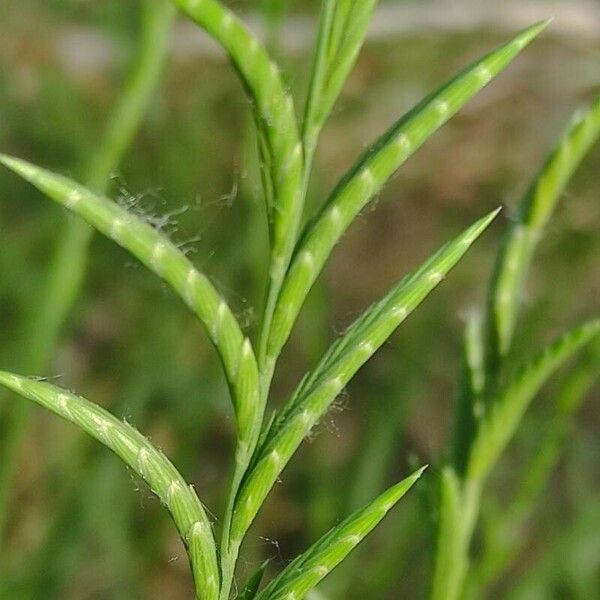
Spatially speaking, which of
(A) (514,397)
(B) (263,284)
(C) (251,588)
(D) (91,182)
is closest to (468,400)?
(A) (514,397)

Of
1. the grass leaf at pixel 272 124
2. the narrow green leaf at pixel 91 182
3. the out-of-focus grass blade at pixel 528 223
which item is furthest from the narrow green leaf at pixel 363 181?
the narrow green leaf at pixel 91 182

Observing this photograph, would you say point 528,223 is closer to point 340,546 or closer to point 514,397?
point 514,397

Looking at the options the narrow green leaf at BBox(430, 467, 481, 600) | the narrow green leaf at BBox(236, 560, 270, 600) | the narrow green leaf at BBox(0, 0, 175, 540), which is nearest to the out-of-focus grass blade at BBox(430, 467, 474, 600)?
the narrow green leaf at BBox(430, 467, 481, 600)

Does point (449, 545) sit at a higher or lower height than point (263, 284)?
lower

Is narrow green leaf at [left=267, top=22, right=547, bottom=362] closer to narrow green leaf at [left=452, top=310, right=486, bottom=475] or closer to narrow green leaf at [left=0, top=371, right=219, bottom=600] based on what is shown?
narrow green leaf at [left=0, top=371, right=219, bottom=600]

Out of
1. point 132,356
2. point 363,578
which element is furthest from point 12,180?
point 363,578
